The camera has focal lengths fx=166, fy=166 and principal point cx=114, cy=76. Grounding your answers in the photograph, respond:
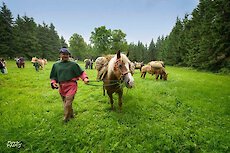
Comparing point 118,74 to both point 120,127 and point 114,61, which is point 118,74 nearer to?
point 114,61

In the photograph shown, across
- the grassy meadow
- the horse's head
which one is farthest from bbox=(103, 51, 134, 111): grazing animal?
the grassy meadow

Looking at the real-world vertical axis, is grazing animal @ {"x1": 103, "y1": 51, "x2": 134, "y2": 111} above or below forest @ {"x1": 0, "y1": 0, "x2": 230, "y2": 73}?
below

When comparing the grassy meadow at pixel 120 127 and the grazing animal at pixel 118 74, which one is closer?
the grassy meadow at pixel 120 127

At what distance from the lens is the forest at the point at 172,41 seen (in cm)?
2830

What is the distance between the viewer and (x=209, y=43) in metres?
30.3

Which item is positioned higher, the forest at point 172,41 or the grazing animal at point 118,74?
the forest at point 172,41

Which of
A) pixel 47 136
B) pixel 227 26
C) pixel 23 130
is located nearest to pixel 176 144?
pixel 47 136

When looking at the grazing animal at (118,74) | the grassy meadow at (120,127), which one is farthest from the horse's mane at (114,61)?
the grassy meadow at (120,127)

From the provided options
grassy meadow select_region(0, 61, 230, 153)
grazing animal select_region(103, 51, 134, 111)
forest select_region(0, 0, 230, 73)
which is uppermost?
forest select_region(0, 0, 230, 73)

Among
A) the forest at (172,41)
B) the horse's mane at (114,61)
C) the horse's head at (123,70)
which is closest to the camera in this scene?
the horse's head at (123,70)

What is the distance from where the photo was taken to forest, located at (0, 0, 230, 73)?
92.8ft

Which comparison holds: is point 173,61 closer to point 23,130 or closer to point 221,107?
point 221,107

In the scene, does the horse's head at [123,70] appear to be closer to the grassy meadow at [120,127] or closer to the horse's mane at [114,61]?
the horse's mane at [114,61]

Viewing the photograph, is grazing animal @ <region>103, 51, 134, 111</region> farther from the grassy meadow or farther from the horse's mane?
the grassy meadow
